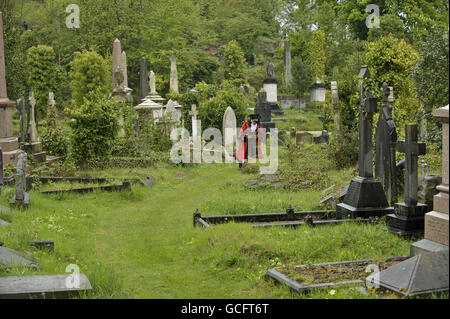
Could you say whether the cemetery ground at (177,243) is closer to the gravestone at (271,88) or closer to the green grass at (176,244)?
the green grass at (176,244)

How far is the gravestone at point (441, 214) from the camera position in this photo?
586cm

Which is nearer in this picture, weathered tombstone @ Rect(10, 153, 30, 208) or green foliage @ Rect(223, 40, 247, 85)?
weathered tombstone @ Rect(10, 153, 30, 208)

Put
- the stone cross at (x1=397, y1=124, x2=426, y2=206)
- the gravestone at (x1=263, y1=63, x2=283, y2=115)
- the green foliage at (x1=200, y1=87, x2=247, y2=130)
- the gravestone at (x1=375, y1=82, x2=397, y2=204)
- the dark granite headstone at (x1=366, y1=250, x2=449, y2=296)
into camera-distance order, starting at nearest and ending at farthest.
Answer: the dark granite headstone at (x1=366, y1=250, x2=449, y2=296), the stone cross at (x1=397, y1=124, x2=426, y2=206), the gravestone at (x1=375, y1=82, x2=397, y2=204), the green foliage at (x1=200, y1=87, x2=247, y2=130), the gravestone at (x1=263, y1=63, x2=283, y2=115)

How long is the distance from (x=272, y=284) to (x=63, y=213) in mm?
5688

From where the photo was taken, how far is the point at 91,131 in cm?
1573

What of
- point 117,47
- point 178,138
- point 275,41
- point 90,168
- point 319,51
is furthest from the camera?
point 275,41

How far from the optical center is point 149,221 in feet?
35.8

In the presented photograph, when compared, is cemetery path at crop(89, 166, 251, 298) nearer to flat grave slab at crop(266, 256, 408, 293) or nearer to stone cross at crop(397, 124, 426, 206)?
flat grave slab at crop(266, 256, 408, 293)

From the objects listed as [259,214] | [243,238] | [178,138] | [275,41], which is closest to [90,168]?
[178,138]

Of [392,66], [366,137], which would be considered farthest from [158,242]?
[392,66]

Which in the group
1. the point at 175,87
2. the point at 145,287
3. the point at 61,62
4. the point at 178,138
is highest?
the point at 61,62

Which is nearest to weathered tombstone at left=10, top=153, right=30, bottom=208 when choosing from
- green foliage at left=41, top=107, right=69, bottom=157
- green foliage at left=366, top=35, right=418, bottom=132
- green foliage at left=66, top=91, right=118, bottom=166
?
green foliage at left=66, top=91, right=118, bottom=166

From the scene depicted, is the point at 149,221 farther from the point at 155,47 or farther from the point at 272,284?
the point at 155,47

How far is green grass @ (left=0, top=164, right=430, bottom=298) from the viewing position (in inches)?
264
